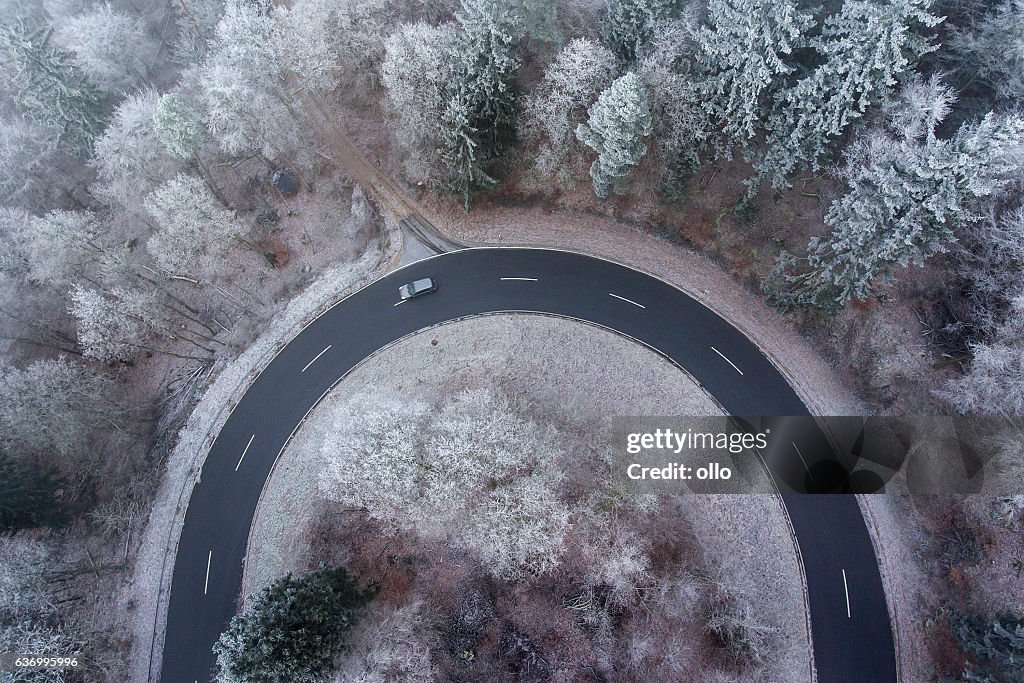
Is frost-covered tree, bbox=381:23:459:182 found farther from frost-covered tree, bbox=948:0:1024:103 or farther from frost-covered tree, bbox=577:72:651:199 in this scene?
frost-covered tree, bbox=948:0:1024:103

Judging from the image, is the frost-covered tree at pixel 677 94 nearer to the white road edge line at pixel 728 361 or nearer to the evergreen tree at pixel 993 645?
the white road edge line at pixel 728 361

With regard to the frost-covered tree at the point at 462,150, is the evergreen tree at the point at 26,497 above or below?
below

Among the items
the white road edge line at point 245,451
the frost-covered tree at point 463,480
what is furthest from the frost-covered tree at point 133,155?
the frost-covered tree at point 463,480

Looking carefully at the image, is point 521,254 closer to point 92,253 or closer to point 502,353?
point 502,353

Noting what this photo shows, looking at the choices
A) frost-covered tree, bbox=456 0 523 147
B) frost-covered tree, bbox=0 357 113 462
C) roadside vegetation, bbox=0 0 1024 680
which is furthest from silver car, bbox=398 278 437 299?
frost-covered tree, bbox=0 357 113 462

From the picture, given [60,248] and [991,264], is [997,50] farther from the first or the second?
[60,248]

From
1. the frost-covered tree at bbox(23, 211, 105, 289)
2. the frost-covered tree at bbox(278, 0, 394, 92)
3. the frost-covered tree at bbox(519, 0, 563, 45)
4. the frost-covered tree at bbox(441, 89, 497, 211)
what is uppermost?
A: the frost-covered tree at bbox(278, 0, 394, 92)

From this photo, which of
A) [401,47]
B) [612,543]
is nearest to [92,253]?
[401,47]
